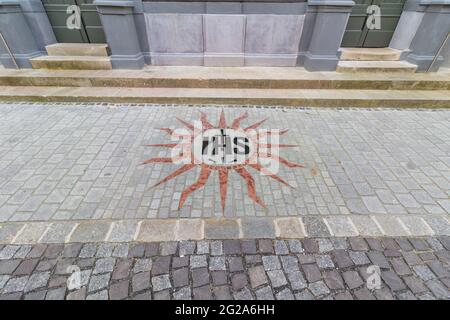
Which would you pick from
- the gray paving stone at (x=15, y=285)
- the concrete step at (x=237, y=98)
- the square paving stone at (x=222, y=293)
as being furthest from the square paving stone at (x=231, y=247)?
the concrete step at (x=237, y=98)

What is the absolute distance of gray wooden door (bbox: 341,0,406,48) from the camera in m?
6.07

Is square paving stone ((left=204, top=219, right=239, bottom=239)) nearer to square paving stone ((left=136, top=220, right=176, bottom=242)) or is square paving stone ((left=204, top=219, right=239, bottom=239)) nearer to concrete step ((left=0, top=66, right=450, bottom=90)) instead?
square paving stone ((left=136, top=220, right=176, bottom=242))

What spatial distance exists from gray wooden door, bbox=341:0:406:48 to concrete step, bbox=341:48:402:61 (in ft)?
1.24

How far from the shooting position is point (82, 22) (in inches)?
246

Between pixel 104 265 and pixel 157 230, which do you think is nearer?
pixel 104 265

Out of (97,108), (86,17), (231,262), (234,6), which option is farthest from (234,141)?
(86,17)

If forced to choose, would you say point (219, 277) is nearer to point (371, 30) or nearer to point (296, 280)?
point (296, 280)

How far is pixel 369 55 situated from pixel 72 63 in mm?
8096

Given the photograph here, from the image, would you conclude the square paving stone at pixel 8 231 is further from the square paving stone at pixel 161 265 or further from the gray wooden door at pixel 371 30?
the gray wooden door at pixel 371 30

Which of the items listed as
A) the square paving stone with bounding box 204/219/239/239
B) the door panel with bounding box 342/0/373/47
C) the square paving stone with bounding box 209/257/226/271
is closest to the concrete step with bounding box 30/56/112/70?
the square paving stone with bounding box 204/219/239/239

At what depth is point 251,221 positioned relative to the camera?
2.76m

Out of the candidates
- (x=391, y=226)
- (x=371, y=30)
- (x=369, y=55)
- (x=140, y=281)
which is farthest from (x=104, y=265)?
(x=371, y=30)
